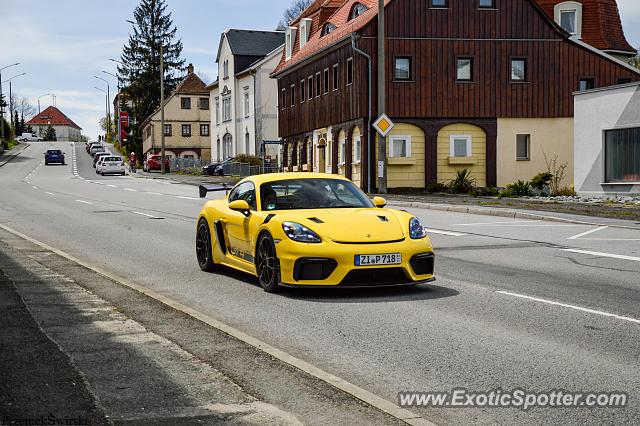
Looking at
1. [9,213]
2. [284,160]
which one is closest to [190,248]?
[9,213]

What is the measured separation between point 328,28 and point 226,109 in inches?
1300

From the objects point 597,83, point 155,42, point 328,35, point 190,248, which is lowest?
point 190,248

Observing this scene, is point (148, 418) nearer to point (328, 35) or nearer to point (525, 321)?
point (525, 321)

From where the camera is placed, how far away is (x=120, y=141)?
432 feet

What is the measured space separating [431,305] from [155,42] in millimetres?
102467

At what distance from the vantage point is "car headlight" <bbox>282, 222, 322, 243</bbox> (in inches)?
386

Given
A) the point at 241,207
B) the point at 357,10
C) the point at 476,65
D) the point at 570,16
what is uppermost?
the point at 570,16

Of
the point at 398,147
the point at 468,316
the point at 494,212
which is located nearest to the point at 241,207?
the point at 468,316

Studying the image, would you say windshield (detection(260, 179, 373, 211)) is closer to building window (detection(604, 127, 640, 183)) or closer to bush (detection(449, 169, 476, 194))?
building window (detection(604, 127, 640, 183))

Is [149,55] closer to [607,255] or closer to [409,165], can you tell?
[409,165]

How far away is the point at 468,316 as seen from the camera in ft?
28.2

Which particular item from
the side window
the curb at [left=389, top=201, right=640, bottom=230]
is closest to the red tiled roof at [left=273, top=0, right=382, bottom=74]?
the curb at [left=389, top=201, right=640, bottom=230]

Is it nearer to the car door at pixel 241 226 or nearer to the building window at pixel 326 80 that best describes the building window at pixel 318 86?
the building window at pixel 326 80

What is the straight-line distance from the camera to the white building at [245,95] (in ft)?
233
